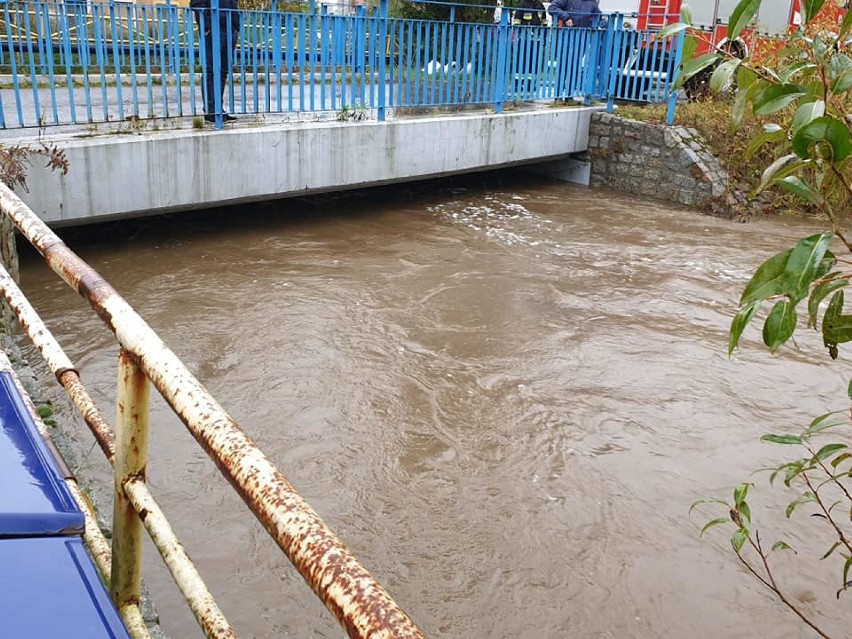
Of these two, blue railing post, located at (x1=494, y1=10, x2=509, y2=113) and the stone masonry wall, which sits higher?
blue railing post, located at (x1=494, y1=10, x2=509, y2=113)

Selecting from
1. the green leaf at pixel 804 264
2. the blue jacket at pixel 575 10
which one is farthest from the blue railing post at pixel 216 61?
the green leaf at pixel 804 264

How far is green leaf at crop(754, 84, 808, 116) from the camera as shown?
148 cm

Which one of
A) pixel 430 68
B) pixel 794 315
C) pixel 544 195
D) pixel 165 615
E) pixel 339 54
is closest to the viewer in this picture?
pixel 794 315

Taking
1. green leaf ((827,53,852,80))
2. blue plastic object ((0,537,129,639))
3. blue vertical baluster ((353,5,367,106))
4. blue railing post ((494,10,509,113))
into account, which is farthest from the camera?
blue railing post ((494,10,509,113))

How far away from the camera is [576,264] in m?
7.80

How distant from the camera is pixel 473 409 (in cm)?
485

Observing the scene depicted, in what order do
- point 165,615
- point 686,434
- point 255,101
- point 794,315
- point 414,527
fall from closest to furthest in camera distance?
1. point 794,315
2. point 165,615
3. point 414,527
4. point 686,434
5. point 255,101

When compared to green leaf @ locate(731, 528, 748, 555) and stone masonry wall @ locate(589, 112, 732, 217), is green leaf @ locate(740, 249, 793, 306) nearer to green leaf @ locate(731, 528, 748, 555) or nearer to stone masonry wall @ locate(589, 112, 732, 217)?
green leaf @ locate(731, 528, 748, 555)

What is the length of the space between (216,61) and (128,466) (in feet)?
19.4

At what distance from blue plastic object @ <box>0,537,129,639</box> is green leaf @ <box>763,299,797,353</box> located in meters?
1.12

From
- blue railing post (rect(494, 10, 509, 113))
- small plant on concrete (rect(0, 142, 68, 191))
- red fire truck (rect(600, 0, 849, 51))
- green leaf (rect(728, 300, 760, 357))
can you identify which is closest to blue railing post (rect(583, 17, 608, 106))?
red fire truck (rect(600, 0, 849, 51))

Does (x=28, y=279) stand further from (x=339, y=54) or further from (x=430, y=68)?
(x=430, y=68)

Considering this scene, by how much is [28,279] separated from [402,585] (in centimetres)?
442

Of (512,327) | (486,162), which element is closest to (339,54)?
(486,162)
